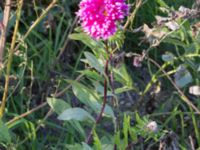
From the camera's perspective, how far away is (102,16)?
4.69 ft

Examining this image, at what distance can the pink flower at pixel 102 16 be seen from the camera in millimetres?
1417

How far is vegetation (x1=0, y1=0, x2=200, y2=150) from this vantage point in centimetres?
164

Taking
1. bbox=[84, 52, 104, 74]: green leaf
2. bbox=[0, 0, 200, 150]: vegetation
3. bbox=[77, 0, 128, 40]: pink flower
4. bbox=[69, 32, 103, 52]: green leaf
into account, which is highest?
bbox=[77, 0, 128, 40]: pink flower

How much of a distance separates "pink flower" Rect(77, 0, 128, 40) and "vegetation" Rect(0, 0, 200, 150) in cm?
7

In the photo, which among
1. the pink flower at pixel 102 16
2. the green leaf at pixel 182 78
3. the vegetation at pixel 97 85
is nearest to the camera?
the pink flower at pixel 102 16

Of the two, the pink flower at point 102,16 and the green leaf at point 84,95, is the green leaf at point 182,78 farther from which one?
the pink flower at point 102,16

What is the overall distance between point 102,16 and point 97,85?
296mm

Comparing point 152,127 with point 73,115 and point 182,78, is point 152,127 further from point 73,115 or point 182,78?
Answer: point 182,78

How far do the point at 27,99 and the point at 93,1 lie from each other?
2.51 ft

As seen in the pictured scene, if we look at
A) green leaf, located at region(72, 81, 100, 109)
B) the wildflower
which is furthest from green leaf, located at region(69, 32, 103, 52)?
the wildflower

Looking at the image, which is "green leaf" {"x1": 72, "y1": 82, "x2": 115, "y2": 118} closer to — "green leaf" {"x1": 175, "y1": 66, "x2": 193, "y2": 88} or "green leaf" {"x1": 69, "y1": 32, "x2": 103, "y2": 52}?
"green leaf" {"x1": 69, "y1": 32, "x2": 103, "y2": 52}

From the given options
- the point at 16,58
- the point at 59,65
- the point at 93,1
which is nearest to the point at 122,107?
the point at 59,65

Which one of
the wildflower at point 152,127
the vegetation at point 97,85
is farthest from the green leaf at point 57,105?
the wildflower at point 152,127

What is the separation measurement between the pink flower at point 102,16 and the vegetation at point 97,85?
7 centimetres
